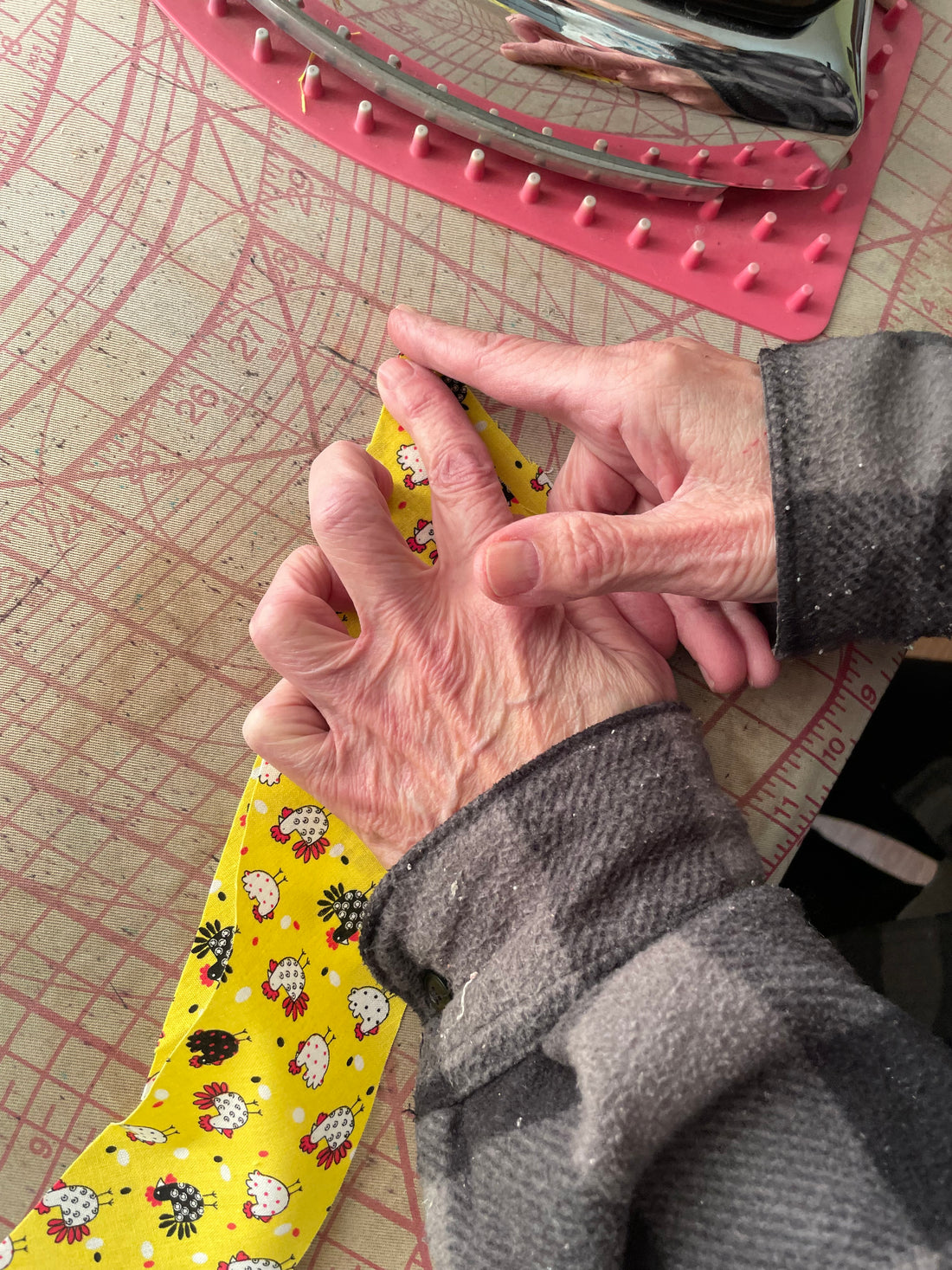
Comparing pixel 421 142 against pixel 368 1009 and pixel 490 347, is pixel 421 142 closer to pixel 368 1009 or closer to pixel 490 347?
pixel 490 347

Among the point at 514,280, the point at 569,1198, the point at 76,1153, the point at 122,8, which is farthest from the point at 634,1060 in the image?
the point at 122,8

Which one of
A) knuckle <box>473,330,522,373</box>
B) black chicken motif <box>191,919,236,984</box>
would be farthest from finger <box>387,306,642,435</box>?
black chicken motif <box>191,919,236,984</box>

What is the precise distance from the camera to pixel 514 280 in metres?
0.93

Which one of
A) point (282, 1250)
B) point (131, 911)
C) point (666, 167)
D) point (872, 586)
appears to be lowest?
point (282, 1250)

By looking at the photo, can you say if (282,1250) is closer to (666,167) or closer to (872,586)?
(872,586)

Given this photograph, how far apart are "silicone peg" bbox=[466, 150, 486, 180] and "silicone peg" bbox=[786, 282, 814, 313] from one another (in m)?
0.38

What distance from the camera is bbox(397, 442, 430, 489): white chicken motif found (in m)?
0.85

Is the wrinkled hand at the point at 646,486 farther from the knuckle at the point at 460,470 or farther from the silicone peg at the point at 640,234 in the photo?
the silicone peg at the point at 640,234

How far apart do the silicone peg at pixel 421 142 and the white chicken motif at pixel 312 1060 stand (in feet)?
2.99

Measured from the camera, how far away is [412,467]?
85cm

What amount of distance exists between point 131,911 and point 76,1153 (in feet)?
0.63

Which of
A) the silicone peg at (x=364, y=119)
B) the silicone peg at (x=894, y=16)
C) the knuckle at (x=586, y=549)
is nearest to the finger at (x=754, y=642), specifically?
the knuckle at (x=586, y=549)

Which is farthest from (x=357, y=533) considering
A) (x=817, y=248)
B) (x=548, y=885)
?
(x=817, y=248)

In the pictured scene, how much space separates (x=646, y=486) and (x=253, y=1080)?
0.66 metres
